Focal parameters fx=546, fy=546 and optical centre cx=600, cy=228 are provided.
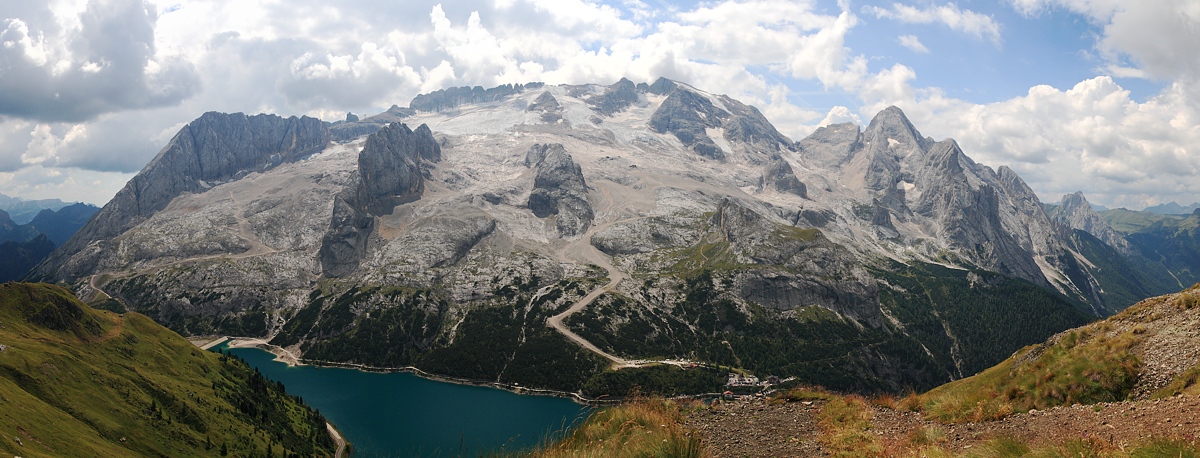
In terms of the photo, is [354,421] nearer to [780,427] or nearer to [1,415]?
[1,415]

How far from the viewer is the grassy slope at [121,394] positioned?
198 feet

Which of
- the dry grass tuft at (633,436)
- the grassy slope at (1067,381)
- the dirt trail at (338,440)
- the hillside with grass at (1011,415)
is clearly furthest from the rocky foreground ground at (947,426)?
the dirt trail at (338,440)

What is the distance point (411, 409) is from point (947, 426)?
143 meters

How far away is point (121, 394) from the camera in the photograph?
262 ft

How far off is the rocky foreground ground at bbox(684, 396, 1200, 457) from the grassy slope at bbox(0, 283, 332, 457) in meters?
56.8

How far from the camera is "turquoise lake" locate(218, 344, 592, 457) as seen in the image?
115625mm

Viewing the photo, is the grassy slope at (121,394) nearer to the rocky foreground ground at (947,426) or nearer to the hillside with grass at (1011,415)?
the hillside with grass at (1011,415)

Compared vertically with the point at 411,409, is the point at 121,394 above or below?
above

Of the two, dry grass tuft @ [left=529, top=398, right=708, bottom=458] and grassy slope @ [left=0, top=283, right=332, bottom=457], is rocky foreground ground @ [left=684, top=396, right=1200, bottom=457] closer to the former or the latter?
dry grass tuft @ [left=529, top=398, right=708, bottom=458]

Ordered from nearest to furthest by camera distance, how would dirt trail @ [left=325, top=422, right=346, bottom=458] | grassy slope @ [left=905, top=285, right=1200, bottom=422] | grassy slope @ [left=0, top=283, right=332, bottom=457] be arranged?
1. grassy slope @ [left=905, top=285, right=1200, bottom=422]
2. grassy slope @ [left=0, top=283, right=332, bottom=457]
3. dirt trail @ [left=325, top=422, right=346, bottom=458]

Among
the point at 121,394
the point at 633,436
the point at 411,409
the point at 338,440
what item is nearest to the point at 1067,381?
the point at 633,436

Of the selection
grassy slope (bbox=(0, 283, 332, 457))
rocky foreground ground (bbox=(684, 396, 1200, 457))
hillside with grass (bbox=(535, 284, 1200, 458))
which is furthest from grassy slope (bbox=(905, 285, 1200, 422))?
grassy slope (bbox=(0, 283, 332, 457))

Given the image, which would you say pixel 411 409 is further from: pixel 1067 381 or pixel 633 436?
pixel 1067 381

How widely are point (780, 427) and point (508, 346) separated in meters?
179
